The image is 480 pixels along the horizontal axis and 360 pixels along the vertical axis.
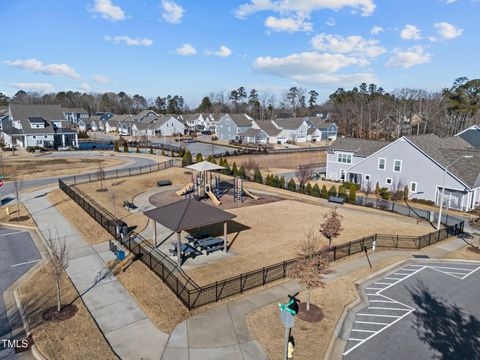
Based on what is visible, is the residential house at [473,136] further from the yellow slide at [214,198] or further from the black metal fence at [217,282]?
the yellow slide at [214,198]

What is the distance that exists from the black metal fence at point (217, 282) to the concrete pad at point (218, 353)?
312 cm

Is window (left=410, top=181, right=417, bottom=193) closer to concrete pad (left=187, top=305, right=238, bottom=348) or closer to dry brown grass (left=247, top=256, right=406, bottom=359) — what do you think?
dry brown grass (left=247, top=256, right=406, bottom=359)

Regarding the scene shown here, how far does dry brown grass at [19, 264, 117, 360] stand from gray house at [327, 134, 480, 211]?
119 ft

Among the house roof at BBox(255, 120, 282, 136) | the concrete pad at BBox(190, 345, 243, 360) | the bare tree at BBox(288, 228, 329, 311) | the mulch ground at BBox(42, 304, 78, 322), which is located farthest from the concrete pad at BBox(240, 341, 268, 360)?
the house roof at BBox(255, 120, 282, 136)

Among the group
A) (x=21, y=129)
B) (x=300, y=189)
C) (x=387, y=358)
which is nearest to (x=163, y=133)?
(x=21, y=129)

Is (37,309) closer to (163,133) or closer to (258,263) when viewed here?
(258,263)

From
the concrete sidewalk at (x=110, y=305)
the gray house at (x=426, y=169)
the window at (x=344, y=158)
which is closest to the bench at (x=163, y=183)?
the concrete sidewalk at (x=110, y=305)

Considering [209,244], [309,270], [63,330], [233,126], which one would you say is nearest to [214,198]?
[209,244]

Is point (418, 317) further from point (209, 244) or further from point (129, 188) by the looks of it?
point (129, 188)

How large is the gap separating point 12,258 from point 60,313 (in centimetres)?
928

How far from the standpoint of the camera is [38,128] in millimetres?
73938

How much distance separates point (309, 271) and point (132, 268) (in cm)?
1053

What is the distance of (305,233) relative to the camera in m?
26.7

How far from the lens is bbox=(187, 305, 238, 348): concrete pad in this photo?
13.4m
